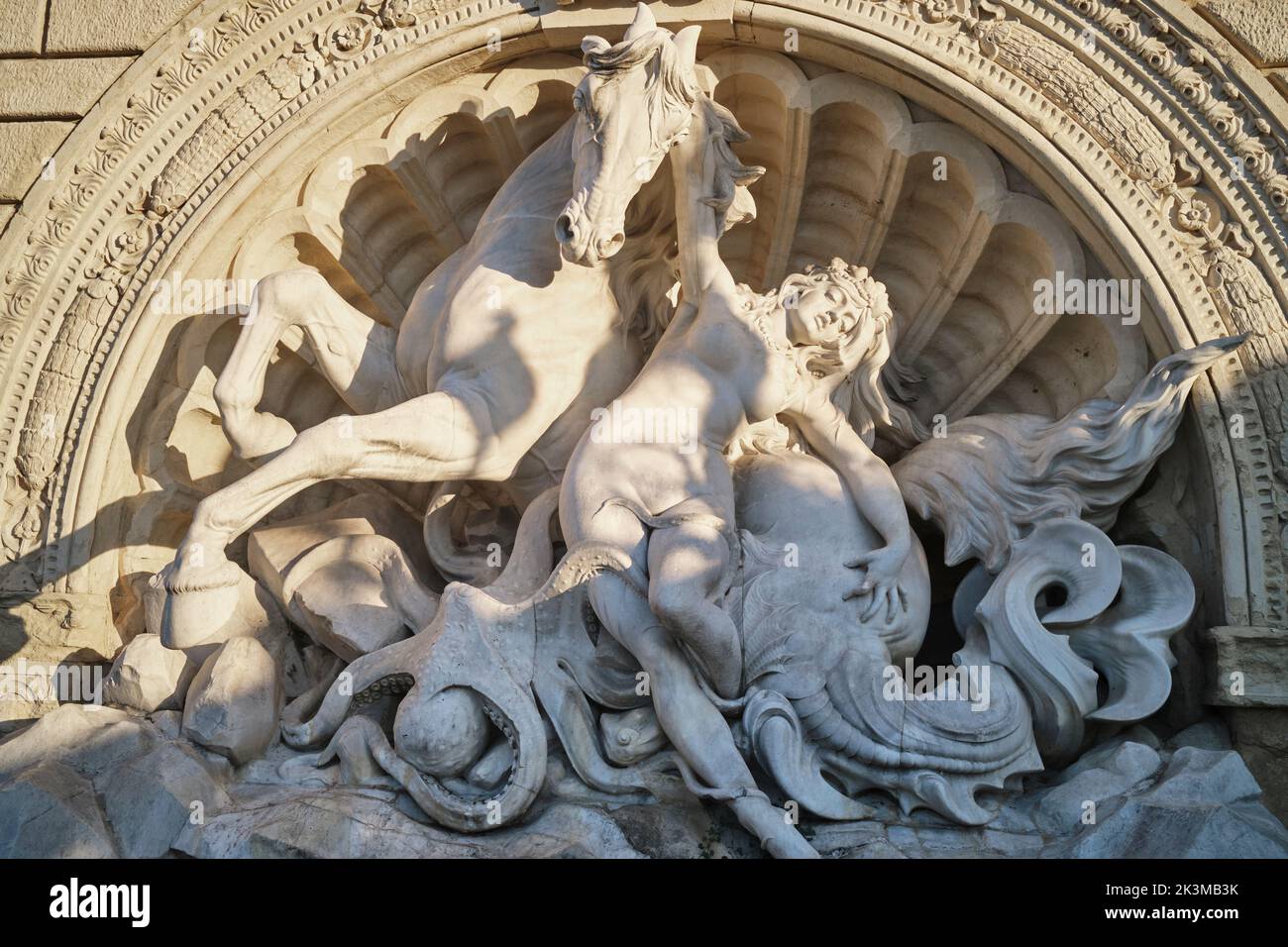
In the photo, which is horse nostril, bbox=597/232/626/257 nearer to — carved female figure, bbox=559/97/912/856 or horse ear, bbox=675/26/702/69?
carved female figure, bbox=559/97/912/856

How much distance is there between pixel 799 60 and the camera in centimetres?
571

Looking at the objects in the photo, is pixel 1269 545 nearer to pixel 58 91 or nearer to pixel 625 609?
pixel 625 609

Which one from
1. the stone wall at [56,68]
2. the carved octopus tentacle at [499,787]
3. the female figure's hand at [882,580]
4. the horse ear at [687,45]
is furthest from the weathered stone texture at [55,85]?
the female figure's hand at [882,580]

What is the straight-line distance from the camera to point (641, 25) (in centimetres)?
509

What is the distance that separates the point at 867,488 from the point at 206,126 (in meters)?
2.73

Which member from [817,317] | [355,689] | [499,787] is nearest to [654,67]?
[817,317]

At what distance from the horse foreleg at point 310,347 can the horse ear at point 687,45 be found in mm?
1430

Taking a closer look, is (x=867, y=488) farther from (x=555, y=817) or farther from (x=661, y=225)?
(x=555, y=817)

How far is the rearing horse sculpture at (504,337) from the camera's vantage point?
4938 millimetres

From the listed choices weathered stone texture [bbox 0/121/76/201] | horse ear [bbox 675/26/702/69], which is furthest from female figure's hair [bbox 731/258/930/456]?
weathered stone texture [bbox 0/121/76/201]

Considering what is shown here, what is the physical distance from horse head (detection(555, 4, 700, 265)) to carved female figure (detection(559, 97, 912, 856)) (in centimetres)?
21

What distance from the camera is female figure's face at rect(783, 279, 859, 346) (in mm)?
5320
